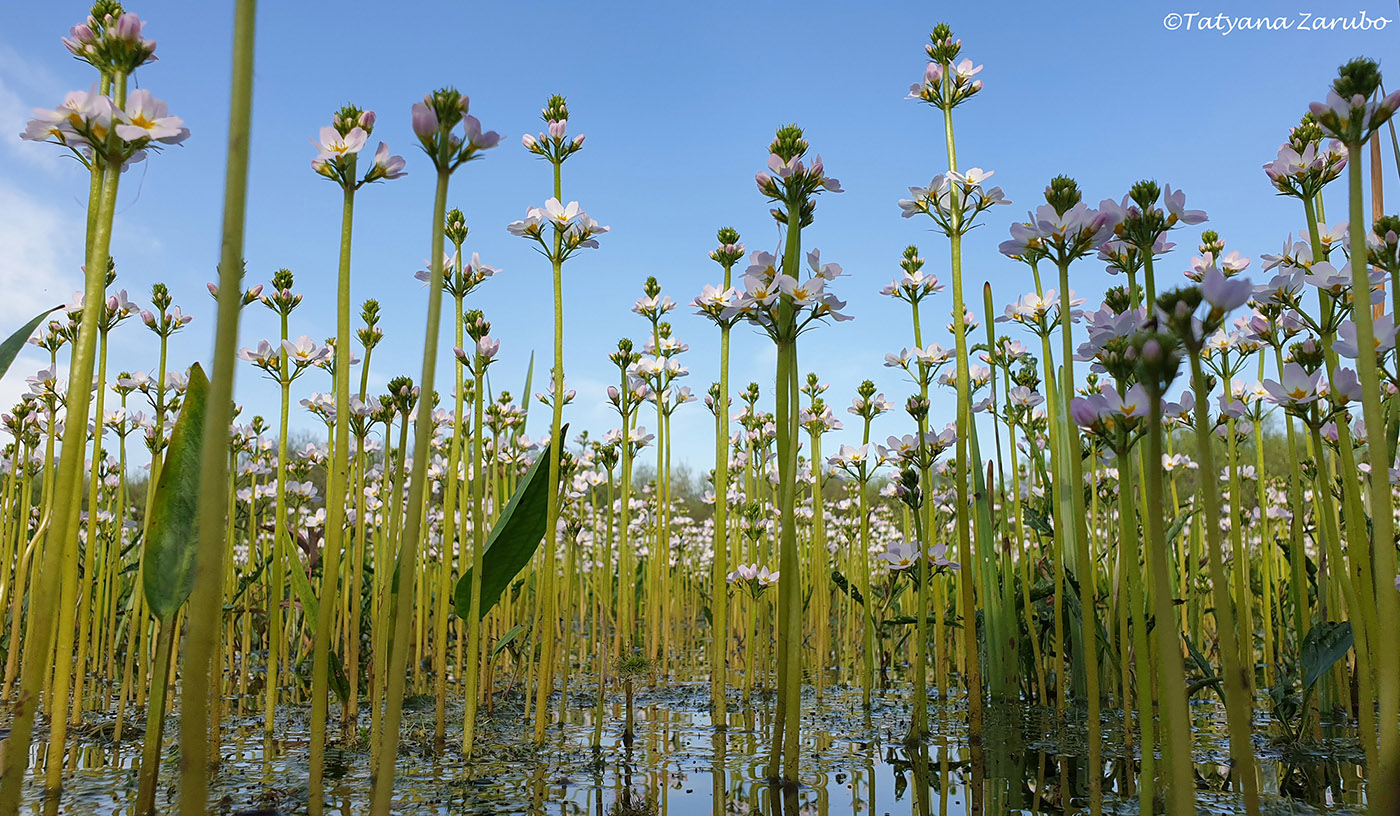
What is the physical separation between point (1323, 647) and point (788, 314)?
1958 mm

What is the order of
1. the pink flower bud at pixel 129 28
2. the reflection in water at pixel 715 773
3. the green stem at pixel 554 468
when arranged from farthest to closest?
the green stem at pixel 554 468, the reflection in water at pixel 715 773, the pink flower bud at pixel 129 28

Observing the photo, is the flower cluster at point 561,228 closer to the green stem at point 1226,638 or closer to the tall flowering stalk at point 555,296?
the tall flowering stalk at point 555,296

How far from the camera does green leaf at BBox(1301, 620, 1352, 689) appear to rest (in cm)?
232

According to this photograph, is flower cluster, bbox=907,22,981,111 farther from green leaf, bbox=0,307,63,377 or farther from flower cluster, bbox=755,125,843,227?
green leaf, bbox=0,307,63,377

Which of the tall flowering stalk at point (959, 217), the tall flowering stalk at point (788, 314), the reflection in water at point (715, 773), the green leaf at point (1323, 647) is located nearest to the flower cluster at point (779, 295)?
the tall flowering stalk at point (788, 314)

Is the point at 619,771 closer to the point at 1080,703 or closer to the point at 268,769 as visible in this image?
the point at 268,769

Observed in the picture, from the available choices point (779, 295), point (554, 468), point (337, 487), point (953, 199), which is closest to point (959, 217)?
point (953, 199)

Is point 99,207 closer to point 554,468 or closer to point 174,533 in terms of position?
point 174,533

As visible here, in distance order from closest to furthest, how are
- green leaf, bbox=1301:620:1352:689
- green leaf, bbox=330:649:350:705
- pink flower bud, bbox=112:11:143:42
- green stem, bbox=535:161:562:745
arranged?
1. pink flower bud, bbox=112:11:143:42
2. green leaf, bbox=1301:620:1352:689
3. green stem, bbox=535:161:562:745
4. green leaf, bbox=330:649:350:705

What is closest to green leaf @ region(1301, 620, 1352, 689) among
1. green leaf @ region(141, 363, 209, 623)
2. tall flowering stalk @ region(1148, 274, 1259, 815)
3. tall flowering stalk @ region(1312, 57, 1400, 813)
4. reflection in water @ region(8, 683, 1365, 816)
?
reflection in water @ region(8, 683, 1365, 816)

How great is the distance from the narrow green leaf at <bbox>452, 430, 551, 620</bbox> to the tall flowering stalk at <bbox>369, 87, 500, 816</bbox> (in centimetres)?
124

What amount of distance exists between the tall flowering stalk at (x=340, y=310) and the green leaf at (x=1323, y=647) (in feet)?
8.99

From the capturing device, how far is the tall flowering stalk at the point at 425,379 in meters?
1.28

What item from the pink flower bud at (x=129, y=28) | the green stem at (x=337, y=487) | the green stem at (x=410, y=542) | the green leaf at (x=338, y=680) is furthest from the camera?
the green leaf at (x=338, y=680)
